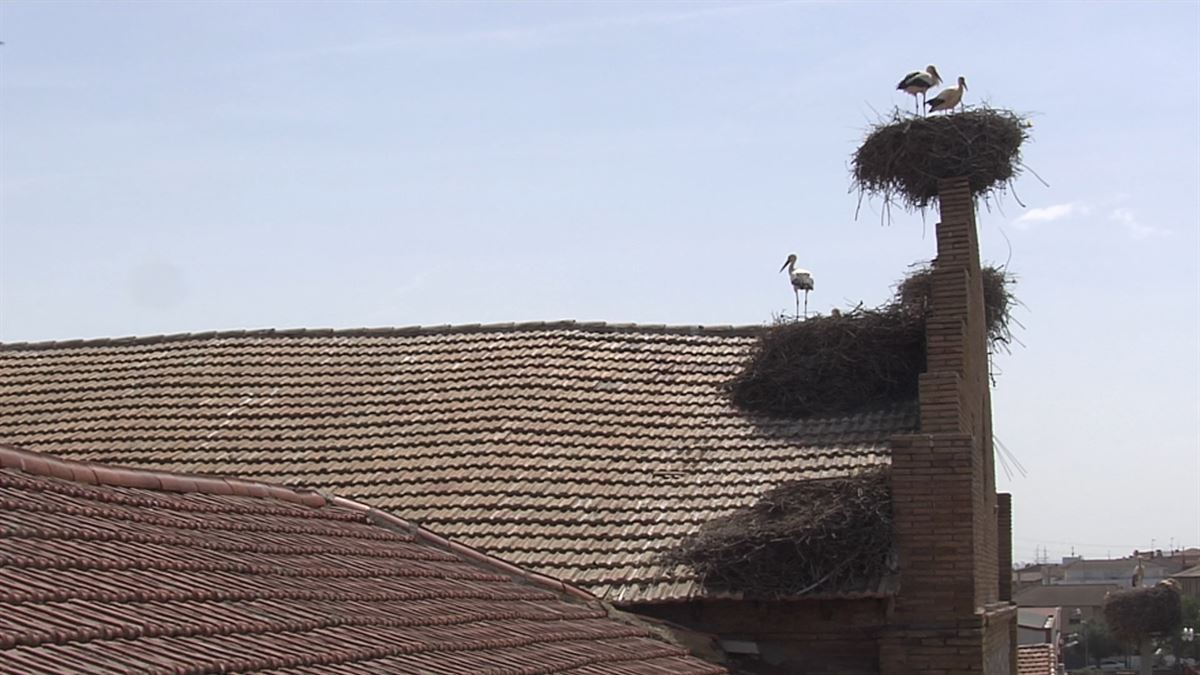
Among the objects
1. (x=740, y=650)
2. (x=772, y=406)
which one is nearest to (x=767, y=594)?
(x=740, y=650)

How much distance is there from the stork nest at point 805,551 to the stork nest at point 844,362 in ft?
7.89

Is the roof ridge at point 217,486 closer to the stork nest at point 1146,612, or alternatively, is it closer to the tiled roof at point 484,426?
the tiled roof at point 484,426

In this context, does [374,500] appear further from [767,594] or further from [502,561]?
[767,594]

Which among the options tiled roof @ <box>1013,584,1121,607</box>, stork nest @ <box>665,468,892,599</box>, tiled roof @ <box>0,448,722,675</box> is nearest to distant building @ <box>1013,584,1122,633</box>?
tiled roof @ <box>1013,584,1121,607</box>

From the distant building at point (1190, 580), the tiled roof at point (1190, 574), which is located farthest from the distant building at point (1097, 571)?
the distant building at point (1190, 580)

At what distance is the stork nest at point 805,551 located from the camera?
35.7 ft

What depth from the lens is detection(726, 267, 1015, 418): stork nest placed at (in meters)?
13.6

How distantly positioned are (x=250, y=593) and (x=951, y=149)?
945 cm

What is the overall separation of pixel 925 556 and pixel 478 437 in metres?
4.32

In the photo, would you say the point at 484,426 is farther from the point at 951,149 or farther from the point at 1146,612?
the point at 1146,612

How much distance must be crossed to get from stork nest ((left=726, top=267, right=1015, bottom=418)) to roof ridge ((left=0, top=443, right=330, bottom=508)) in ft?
16.7

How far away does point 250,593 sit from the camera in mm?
6504

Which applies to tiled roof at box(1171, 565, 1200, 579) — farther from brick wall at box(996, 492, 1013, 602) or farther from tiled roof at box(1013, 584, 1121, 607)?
brick wall at box(996, 492, 1013, 602)

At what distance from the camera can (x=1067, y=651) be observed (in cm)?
5778
